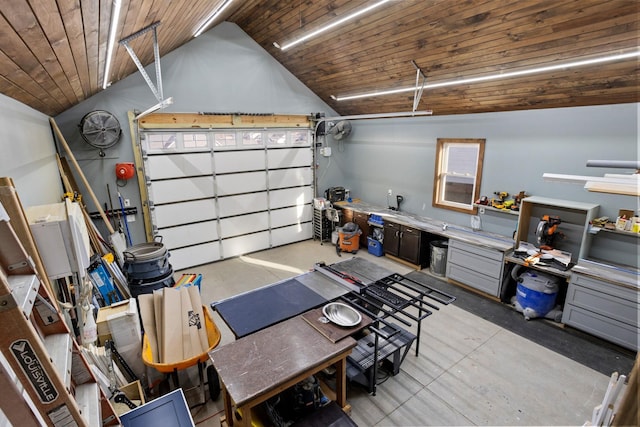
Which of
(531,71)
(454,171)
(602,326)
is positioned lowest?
(602,326)

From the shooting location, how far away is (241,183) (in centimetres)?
661

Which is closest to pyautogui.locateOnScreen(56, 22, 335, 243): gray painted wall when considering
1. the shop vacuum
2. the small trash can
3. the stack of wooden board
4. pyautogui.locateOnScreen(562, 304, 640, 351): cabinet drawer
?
the stack of wooden board

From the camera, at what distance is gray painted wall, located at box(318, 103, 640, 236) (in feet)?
13.2

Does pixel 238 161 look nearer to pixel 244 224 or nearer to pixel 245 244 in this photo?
pixel 244 224

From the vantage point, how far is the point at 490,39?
371cm

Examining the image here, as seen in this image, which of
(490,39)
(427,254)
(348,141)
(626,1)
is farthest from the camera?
(348,141)

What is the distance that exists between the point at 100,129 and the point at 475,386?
630 centimetres

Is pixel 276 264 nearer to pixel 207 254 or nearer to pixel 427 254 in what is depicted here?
pixel 207 254

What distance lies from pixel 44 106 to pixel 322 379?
4.55 metres

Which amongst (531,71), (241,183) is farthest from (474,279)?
(241,183)

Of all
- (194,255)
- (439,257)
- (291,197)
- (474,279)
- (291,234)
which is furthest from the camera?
(291,234)

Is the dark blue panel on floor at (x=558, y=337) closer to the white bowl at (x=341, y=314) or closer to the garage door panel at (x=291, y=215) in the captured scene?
the white bowl at (x=341, y=314)

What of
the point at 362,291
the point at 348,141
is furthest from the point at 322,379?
the point at 348,141

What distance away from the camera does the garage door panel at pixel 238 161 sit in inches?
247
